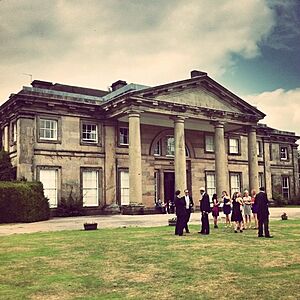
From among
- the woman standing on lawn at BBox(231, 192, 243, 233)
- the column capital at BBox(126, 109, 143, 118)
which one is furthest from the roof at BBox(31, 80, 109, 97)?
the woman standing on lawn at BBox(231, 192, 243, 233)

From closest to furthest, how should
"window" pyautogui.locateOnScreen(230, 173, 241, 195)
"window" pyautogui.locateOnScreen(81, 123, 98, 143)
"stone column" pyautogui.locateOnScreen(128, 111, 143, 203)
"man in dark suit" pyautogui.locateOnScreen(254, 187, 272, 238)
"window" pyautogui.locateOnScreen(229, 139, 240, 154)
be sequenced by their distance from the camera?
"man in dark suit" pyautogui.locateOnScreen(254, 187, 272, 238)
"stone column" pyautogui.locateOnScreen(128, 111, 143, 203)
"window" pyautogui.locateOnScreen(81, 123, 98, 143)
"window" pyautogui.locateOnScreen(230, 173, 241, 195)
"window" pyautogui.locateOnScreen(229, 139, 240, 154)

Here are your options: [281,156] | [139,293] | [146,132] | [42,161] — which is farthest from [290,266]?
[281,156]

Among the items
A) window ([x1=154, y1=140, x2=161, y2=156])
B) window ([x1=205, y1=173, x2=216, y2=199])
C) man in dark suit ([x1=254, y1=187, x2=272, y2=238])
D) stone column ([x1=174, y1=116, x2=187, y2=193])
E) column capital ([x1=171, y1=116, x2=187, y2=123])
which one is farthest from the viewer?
window ([x1=205, y1=173, x2=216, y2=199])

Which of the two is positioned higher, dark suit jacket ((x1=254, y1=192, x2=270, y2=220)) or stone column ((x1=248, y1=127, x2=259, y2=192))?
stone column ((x1=248, y1=127, x2=259, y2=192))

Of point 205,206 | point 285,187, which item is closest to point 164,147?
point 285,187

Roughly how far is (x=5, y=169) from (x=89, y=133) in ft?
21.1

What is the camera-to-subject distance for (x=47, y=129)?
30109 millimetres

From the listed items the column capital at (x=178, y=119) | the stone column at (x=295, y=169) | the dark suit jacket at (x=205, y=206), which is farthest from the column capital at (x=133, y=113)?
the stone column at (x=295, y=169)

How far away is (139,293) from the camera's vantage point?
24.2 ft

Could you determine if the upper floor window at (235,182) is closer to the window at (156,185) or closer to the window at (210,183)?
the window at (210,183)

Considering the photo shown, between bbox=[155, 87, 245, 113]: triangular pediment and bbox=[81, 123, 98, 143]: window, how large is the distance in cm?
529

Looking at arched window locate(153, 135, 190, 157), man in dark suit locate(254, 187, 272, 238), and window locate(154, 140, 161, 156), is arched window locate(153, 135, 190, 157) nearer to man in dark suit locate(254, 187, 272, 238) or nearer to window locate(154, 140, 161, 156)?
window locate(154, 140, 161, 156)

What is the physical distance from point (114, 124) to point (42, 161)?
6.38 metres

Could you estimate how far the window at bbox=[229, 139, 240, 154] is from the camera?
4119 cm
